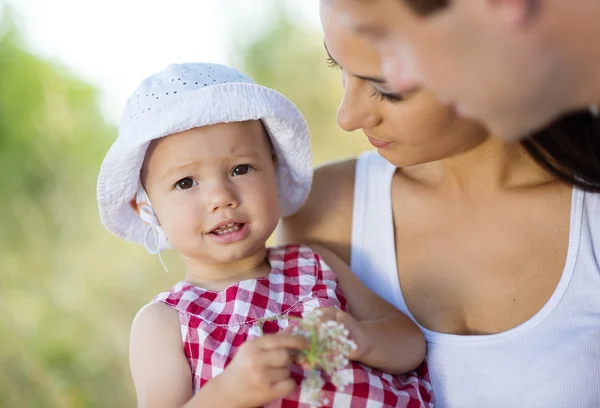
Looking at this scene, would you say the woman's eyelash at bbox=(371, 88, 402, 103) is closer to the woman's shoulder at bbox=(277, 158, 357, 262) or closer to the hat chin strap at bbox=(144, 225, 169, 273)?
the woman's shoulder at bbox=(277, 158, 357, 262)

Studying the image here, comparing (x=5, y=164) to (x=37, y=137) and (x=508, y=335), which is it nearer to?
(x=37, y=137)

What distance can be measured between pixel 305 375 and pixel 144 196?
2.40 feet

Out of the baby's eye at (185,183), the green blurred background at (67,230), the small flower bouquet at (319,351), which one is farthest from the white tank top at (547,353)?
the green blurred background at (67,230)

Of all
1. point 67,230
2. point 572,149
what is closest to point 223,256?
point 572,149

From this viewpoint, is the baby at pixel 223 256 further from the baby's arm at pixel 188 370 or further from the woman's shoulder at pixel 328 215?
the woman's shoulder at pixel 328 215

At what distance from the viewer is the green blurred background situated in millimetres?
3893

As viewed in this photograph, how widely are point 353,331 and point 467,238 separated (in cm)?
51

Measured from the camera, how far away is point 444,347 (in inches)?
76.5

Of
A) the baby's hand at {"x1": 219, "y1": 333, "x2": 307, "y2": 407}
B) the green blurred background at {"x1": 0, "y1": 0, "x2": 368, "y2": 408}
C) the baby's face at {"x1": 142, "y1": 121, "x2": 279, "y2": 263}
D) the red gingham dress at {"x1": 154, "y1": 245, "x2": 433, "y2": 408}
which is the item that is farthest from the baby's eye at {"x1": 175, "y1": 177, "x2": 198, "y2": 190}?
the green blurred background at {"x1": 0, "y1": 0, "x2": 368, "y2": 408}

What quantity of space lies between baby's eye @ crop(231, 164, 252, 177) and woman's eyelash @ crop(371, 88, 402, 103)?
444mm

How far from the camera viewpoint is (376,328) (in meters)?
1.89

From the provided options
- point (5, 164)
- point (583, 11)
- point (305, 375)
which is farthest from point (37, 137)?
point (583, 11)

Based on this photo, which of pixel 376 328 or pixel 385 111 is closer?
pixel 385 111

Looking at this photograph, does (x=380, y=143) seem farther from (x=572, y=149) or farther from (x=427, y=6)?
(x=427, y=6)
